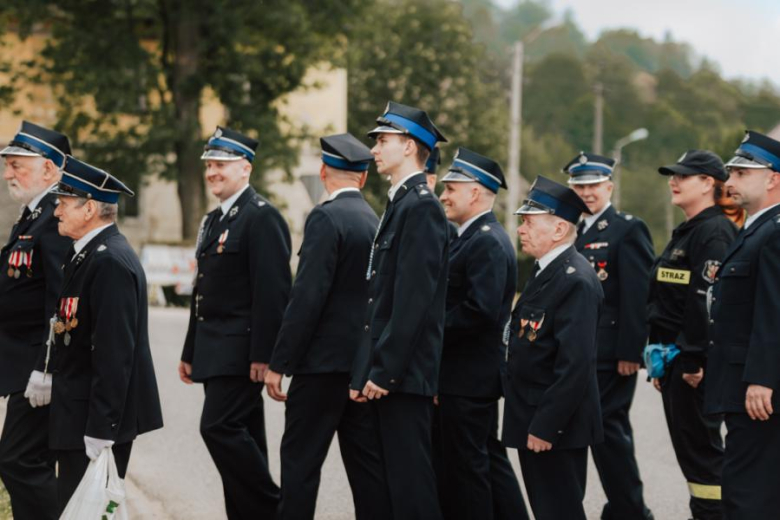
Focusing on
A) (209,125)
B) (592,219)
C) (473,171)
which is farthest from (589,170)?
(209,125)

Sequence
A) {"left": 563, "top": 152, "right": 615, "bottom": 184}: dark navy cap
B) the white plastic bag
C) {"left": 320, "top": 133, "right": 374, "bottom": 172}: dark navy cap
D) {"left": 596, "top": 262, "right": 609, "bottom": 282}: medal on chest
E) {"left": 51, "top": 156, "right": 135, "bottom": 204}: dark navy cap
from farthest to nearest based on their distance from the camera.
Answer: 1. {"left": 563, "top": 152, "right": 615, "bottom": 184}: dark navy cap
2. {"left": 596, "top": 262, "right": 609, "bottom": 282}: medal on chest
3. {"left": 320, "top": 133, "right": 374, "bottom": 172}: dark navy cap
4. {"left": 51, "top": 156, "right": 135, "bottom": 204}: dark navy cap
5. the white plastic bag

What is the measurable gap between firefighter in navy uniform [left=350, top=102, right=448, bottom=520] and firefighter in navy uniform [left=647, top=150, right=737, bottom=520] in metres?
2.04

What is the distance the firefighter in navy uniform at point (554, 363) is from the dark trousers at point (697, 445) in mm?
1570

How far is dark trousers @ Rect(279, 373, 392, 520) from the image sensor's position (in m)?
6.23

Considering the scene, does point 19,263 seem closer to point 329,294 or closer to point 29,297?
point 29,297

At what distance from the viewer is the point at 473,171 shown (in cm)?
691

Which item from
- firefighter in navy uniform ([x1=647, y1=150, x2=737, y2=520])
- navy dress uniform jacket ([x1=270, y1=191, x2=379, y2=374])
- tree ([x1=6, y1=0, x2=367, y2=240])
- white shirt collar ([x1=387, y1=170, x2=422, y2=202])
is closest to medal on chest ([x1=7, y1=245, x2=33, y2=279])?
navy dress uniform jacket ([x1=270, y1=191, x2=379, y2=374])

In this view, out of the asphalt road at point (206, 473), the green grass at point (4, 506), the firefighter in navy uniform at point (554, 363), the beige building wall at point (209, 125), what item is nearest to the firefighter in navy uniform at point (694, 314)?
the asphalt road at point (206, 473)

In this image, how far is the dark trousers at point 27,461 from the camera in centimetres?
609

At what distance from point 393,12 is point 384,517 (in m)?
45.0

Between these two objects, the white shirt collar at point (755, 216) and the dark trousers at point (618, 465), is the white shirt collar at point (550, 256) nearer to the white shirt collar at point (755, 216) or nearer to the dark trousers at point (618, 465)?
the white shirt collar at point (755, 216)

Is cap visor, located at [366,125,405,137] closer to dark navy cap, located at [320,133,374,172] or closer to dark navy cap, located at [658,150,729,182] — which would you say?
dark navy cap, located at [320,133,374,172]

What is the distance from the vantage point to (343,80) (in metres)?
38.1

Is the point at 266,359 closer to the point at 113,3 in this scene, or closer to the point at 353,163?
the point at 353,163
